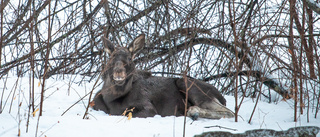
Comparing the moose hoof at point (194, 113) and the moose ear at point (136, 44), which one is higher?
the moose ear at point (136, 44)

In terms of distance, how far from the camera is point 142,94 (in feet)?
19.0

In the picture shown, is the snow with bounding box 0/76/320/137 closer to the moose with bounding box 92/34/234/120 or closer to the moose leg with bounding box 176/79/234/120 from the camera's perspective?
the moose leg with bounding box 176/79/234/120

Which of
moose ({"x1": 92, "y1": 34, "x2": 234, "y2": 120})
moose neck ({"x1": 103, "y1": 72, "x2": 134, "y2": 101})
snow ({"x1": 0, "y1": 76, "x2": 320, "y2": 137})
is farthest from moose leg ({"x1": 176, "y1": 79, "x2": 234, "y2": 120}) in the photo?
moose neck ({"x1": 103, "y1": 72, "x2": 134, "y2": 101})

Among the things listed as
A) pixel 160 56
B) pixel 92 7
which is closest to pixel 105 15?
pixel 92 7

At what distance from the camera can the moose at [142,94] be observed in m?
5.41

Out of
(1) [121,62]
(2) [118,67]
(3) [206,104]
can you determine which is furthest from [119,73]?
(3) [206,104]

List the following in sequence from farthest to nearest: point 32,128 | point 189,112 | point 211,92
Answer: point 211,92
point 189,112
point 32,128

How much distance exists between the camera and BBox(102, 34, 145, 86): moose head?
509cm

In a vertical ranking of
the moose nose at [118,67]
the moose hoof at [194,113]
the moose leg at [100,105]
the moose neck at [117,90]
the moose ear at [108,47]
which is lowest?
the moose hoof at [194,113]

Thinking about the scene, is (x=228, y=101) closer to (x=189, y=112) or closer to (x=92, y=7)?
(x=189, y=112)

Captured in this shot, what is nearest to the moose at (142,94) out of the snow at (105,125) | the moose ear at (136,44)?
the moose ear at (136,44)

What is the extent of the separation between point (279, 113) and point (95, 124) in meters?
3.15

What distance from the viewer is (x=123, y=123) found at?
12.9 ft

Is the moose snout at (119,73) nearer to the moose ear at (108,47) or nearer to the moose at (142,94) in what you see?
the moose at (142,94)
